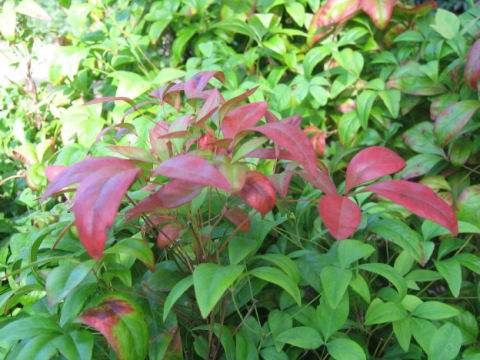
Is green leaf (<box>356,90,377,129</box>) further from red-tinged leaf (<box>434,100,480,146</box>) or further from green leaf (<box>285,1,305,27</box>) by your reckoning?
green leaf (<box>285,1,305,27</box>)

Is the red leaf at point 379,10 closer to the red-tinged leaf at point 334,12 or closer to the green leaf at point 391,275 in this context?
the red-tinged leaf at point 334,12

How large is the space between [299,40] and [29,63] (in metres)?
1.04

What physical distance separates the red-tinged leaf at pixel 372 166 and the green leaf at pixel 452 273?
0.32 metres

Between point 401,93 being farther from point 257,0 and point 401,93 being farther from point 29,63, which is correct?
point 29,63

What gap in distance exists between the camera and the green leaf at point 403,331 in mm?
808

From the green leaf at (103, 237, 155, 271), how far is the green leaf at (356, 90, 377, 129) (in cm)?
91

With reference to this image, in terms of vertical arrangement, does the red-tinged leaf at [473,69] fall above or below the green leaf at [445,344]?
above

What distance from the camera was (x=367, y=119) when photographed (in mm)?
1423

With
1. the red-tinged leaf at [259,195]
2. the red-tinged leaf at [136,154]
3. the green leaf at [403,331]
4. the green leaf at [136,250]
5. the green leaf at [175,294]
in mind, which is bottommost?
the green leaf at [403,331]

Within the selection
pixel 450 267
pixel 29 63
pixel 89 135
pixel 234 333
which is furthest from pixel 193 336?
pixel 29 63

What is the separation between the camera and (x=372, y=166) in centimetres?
72

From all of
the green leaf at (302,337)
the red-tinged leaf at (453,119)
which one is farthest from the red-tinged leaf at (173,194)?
the red-tinged leaf at (453,119)

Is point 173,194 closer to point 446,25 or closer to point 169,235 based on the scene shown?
point 169,235

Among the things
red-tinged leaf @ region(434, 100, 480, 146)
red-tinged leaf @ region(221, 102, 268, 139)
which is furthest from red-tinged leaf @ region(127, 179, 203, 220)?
red-tinged leaf @ region(434, 100, 480, 146)
